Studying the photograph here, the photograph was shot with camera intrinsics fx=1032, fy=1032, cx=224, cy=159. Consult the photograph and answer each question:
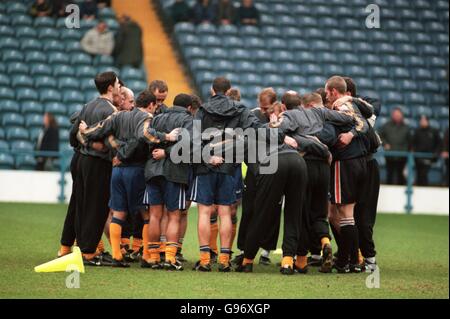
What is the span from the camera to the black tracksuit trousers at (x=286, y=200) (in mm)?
10477

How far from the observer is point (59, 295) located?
8.50 m

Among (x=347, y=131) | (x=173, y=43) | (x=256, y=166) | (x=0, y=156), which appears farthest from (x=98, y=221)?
(x=173, y=43)

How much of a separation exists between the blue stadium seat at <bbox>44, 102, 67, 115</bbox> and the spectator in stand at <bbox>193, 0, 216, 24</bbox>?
472 cm

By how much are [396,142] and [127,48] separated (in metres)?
6.41

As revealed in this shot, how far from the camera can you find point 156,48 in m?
25.6

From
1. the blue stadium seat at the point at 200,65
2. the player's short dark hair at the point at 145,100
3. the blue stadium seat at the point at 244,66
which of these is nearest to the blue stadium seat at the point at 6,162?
the blue stadium seat at the point at 200,65

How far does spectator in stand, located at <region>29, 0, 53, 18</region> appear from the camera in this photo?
24203mm

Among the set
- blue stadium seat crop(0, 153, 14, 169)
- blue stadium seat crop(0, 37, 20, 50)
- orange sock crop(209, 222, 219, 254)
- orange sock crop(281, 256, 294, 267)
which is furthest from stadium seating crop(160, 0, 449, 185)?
orange sock crop(281, 256, 294, 267)

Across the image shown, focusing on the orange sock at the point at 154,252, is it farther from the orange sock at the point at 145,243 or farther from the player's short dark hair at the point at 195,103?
the player's short dark hair at the point at 195,103

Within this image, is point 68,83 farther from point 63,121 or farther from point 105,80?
point 105,80

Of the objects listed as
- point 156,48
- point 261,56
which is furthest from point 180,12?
point 261,56

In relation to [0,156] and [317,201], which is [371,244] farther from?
[0,156]

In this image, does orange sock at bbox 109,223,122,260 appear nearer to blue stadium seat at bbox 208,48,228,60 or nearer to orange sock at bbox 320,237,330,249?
orange sock at bbox 320,237,330,249

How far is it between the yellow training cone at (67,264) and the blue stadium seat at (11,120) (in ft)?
38.6
